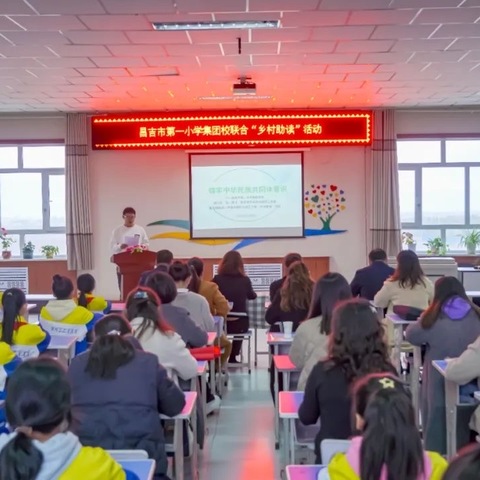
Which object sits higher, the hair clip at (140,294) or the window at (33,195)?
the window at (33,195)

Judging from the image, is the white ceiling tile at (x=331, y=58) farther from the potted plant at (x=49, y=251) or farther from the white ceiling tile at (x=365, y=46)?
the potted plant at (x=49, y=251)

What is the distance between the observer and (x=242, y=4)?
5.15 metres

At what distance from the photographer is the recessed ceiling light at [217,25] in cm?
561

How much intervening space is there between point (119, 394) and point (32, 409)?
0.99m

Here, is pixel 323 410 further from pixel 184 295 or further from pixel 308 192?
pixel 308 192

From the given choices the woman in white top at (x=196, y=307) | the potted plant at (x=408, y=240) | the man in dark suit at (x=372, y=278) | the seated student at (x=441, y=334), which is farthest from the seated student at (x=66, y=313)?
the potted plant at (x=408, y=240)

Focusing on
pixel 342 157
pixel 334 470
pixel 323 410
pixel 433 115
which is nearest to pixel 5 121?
pixel 342 157

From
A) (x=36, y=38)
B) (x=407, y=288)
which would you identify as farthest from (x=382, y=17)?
(x=36, y=38)

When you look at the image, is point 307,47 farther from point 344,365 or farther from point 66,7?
point 344,365

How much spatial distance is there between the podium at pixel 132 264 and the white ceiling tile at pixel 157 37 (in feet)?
8.48

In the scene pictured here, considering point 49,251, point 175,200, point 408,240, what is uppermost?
point 175,200

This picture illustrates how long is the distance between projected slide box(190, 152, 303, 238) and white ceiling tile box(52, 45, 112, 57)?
402cm

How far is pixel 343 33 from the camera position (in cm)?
602

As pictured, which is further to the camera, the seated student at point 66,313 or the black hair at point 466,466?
the seated student at point 66,313
